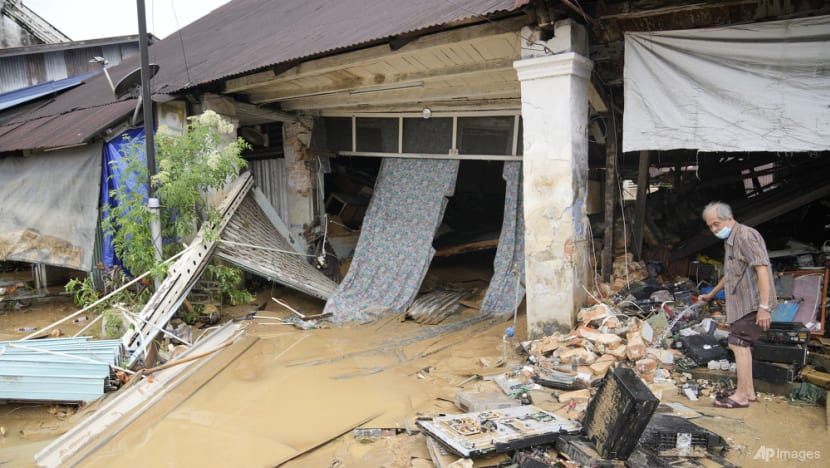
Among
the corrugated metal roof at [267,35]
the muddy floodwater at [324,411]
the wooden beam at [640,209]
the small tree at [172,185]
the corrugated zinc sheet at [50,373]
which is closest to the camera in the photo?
the muddy floodwater at [324,411]

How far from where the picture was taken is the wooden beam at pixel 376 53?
207 inches

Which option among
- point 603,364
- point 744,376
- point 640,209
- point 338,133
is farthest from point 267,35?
point 744,376

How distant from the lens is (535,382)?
4445 mm

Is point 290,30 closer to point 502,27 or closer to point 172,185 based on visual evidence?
point 172,185

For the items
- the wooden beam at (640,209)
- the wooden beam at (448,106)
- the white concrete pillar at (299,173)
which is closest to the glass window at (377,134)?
the wooden beam at (448,106)

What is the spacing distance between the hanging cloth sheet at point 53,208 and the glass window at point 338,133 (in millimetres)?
3589

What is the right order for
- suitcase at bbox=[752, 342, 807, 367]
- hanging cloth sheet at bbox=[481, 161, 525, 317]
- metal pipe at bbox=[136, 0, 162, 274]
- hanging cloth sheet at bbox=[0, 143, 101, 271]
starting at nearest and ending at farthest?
suitcase at bbox=[752, 342, 807, 367]
metal pipe at bbox=[136, 0, 162, 274]
hanging cloth sheet at bbox=[481, 161, 525, 317]
hanging cloth sheet at bbox=[0, 143, 101, 271]

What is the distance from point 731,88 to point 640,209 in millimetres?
2673

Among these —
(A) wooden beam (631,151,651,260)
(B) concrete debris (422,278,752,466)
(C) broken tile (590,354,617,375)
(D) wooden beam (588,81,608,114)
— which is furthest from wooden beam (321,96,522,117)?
(C) broken tile (590,354,617,375)

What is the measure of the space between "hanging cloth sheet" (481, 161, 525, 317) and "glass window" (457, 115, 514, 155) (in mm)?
360

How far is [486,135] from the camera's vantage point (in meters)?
7.47

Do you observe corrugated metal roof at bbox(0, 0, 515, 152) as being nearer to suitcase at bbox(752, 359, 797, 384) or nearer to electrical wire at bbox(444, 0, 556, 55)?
electrical wire at bbox(444, 0, 556, 55)

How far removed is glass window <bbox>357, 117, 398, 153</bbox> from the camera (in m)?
8.38

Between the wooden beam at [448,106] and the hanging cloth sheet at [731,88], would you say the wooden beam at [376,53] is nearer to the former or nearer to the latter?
the hanging cloth sheet at [731,88]
